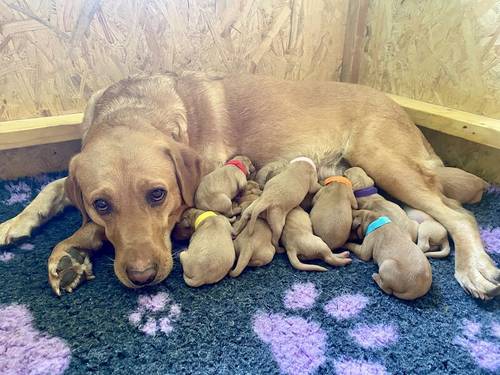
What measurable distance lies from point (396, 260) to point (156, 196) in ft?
3.53

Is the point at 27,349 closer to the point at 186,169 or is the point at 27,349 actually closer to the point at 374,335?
the point at 186,169

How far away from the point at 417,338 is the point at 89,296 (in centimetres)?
131

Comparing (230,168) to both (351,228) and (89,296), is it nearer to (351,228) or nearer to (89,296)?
(351,228)

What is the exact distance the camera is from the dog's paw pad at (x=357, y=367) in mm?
1345

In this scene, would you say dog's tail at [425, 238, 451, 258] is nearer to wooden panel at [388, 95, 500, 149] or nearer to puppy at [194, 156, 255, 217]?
wooden panel at [388, 95, 500, 149]

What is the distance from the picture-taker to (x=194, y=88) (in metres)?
2.54

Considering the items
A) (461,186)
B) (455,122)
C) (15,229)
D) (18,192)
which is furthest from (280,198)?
(18,192)

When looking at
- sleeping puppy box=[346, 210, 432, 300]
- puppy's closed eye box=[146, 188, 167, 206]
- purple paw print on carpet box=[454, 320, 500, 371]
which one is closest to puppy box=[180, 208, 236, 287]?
puppy's closed eye box=[146, 188, 167, 206]

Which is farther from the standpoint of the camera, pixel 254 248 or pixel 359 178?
pixel 359 178

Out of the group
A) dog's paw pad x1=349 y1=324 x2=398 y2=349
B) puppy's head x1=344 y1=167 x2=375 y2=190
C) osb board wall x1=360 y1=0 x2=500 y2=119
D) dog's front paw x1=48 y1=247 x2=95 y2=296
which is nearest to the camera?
dog's paw pad x1=349 y1=324 x2=398 y2=349

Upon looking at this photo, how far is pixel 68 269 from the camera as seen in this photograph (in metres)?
1.78

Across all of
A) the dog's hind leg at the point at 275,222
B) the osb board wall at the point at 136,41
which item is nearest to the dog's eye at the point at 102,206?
the dog's hind leg at the point at 275,222

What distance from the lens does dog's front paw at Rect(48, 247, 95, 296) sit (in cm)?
174

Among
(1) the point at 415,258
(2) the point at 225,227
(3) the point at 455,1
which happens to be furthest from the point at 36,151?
(3) the point at 455,1
